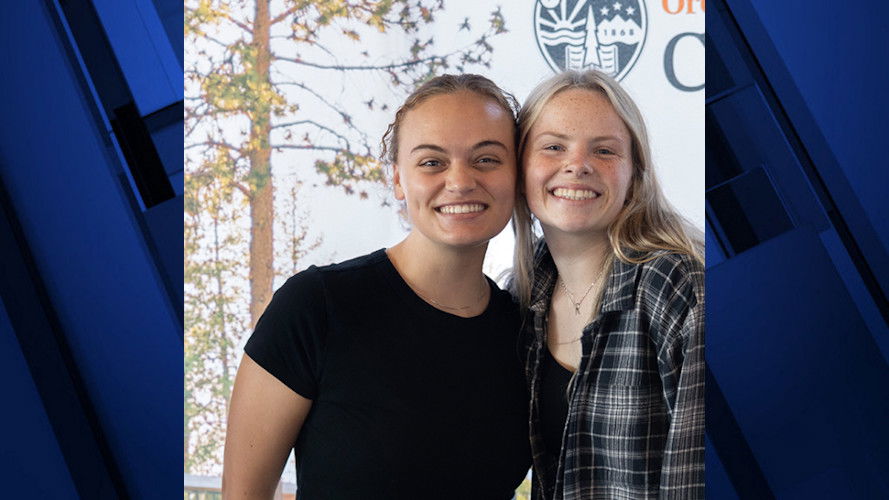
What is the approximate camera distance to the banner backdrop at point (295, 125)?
14.3ft

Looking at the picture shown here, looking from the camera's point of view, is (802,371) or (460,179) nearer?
(460,179)

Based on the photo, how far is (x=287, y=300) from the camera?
5.16 feet

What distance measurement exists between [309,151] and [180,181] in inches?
95.8

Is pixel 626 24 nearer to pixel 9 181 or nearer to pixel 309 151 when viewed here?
pixel 309 151

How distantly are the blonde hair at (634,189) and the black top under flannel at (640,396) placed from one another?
→ 0.19 feet

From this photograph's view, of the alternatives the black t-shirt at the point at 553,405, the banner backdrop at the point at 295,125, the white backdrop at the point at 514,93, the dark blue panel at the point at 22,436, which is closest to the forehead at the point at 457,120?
the black t-shirt at the point at 553,405

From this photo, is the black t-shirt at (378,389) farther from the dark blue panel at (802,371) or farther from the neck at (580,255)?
the dark blue panel at (802,371)

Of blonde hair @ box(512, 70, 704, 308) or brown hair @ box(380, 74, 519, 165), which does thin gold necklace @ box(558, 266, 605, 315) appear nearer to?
blonde hair @ box(512, 70, 704, 308)

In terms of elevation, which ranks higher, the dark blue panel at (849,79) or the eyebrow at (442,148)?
the eyebrow at (442,148)

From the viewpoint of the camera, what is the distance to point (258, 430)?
5.25 feet

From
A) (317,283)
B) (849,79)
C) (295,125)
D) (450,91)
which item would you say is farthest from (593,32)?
(317,283)

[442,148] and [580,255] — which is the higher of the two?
[442,148]

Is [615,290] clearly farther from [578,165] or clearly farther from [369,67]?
[369,67]

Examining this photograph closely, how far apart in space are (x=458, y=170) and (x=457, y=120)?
0.10 metres
